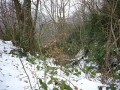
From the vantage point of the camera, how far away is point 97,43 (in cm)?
975

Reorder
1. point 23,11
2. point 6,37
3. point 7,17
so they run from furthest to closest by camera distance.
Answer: point 7,17 → point 6,37 → point 23,11

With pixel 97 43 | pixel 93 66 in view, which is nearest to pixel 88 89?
pixel 93 66

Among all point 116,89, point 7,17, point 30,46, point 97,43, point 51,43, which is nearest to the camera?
point 116,89

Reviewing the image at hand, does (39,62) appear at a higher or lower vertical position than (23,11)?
lower

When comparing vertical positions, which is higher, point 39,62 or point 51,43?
point 51,43

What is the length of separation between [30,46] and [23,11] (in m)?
1.90

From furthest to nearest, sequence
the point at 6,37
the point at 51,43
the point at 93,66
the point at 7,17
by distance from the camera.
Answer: the point at 7,17 → the point at 6,37 → the point at 93,66 → the point at 51,43

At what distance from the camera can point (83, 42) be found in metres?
11.8

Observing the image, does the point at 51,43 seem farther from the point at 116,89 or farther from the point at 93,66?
the point at 116,89

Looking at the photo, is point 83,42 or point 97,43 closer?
point 97,43

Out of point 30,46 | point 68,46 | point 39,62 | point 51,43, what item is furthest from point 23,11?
point 51,43

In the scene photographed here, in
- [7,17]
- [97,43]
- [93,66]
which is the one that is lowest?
[93,66]

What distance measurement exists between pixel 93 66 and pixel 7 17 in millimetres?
8358

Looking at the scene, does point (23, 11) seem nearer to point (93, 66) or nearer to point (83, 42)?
point (83, 42)
